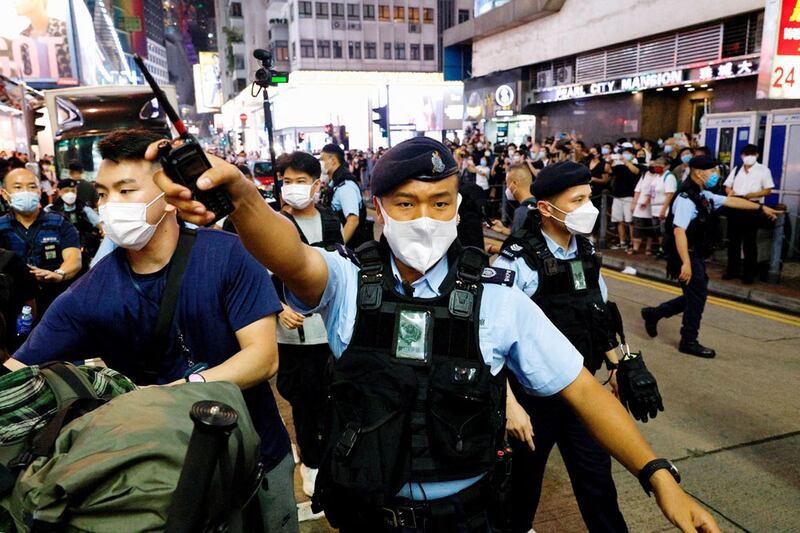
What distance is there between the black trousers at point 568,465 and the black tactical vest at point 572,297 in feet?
1.09

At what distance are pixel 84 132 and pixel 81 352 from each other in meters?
18.5

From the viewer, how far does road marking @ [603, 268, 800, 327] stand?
7.82 m

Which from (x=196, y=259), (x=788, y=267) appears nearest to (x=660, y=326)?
(x=788, y=267)

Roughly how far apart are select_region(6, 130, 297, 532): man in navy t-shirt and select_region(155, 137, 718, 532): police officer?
0.38 meters

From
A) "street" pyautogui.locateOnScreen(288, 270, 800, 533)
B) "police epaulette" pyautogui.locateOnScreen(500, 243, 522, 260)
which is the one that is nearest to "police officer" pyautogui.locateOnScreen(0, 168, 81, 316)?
"street" pyautogui.locateOnScreen(288, 270, 800, 533)

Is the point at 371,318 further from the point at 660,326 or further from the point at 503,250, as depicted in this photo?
the point at 660,326

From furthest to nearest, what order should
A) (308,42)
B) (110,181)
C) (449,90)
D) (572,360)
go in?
(308,42)
(449,90)
(110,181)
(572,360)

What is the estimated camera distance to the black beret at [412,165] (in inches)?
73.2

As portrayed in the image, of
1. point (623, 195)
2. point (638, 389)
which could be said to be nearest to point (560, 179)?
point (638, 389)

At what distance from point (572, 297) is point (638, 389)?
0.55 metres

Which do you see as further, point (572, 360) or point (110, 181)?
point (110, 181)

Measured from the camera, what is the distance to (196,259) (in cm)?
218

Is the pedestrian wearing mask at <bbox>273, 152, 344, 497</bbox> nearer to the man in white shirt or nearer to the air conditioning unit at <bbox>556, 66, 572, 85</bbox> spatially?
the man in white shirt

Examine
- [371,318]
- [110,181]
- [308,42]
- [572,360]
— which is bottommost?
[572,360]
